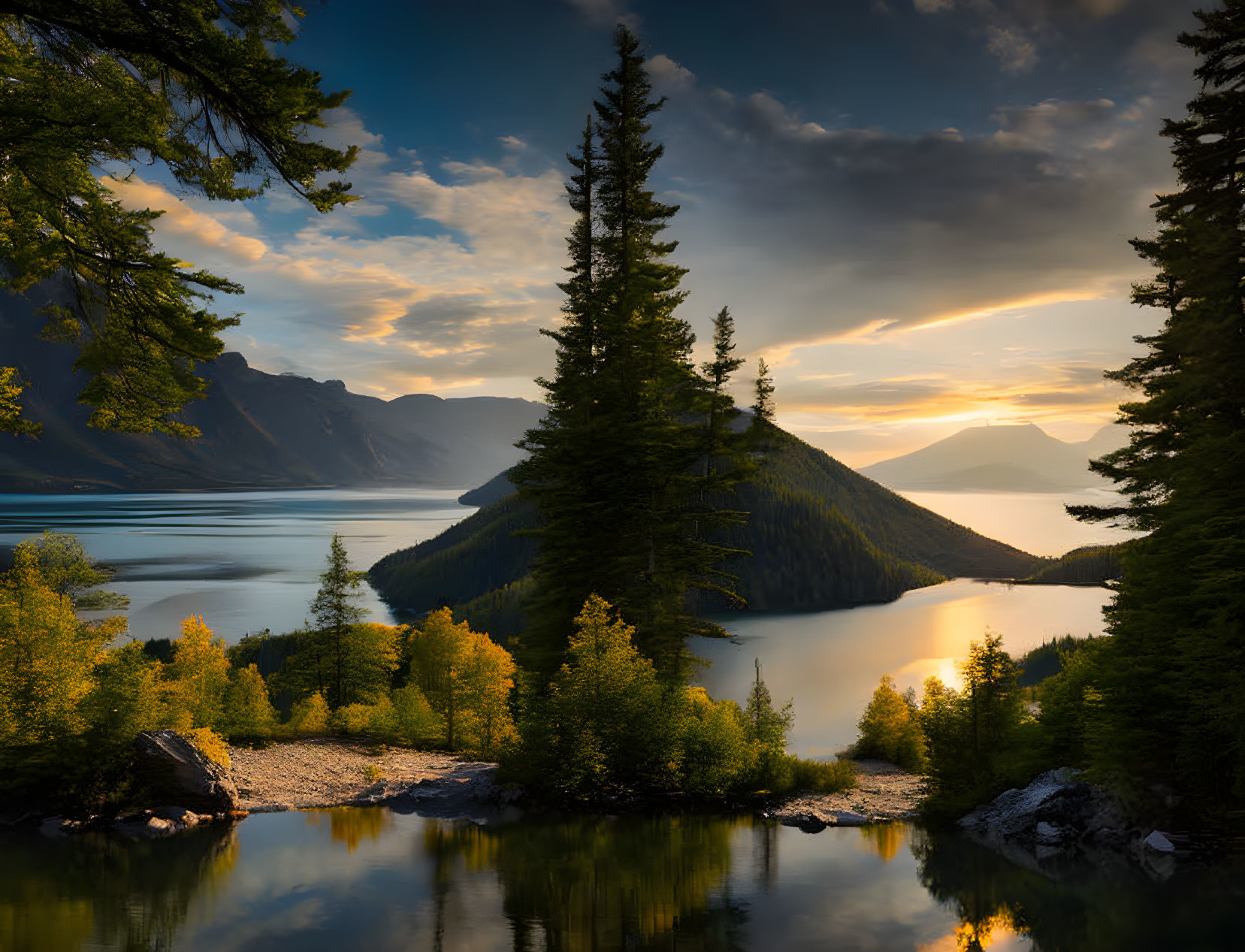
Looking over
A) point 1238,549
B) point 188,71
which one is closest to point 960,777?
point 1238,549

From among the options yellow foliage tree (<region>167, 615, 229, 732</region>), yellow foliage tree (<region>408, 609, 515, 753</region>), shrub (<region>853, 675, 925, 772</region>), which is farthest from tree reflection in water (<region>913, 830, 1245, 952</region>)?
yellow foliage tree (<region>167, 615, 229, 732</region>)

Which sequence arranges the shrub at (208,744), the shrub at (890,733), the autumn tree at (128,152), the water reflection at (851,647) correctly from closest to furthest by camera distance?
the autumn tree at (128,152), the shrub at (208,744), the shrub at (890,733), the water reflection at (851,647)

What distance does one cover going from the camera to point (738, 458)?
31656mm

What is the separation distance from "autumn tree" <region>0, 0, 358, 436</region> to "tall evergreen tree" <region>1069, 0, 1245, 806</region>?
88.0 feet

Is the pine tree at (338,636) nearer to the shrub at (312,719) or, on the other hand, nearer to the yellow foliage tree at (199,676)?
the shrub at (312,719)

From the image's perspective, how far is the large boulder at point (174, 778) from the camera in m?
26.2

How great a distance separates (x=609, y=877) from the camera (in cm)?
2303

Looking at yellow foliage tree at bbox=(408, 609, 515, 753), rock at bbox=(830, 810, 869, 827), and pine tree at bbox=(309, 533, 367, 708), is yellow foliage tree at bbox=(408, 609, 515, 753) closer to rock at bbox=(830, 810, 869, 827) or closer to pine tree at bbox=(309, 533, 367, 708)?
pine tree at bbox=(309, 533, 367, 708)

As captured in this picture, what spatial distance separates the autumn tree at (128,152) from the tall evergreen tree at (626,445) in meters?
18.9

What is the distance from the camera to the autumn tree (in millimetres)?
9609

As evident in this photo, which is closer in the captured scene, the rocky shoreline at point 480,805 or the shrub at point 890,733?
the rocky shoreline at point 480,805

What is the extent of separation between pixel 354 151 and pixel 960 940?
24.2 metres

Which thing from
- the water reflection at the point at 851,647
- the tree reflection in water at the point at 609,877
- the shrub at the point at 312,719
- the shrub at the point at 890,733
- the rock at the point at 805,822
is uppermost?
the tree reflection in water at the point at 609,877

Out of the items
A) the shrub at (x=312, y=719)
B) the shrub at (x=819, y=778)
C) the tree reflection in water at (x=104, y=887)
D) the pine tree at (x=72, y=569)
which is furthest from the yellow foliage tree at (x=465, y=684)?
the pine tree at (x=72, y=569)
